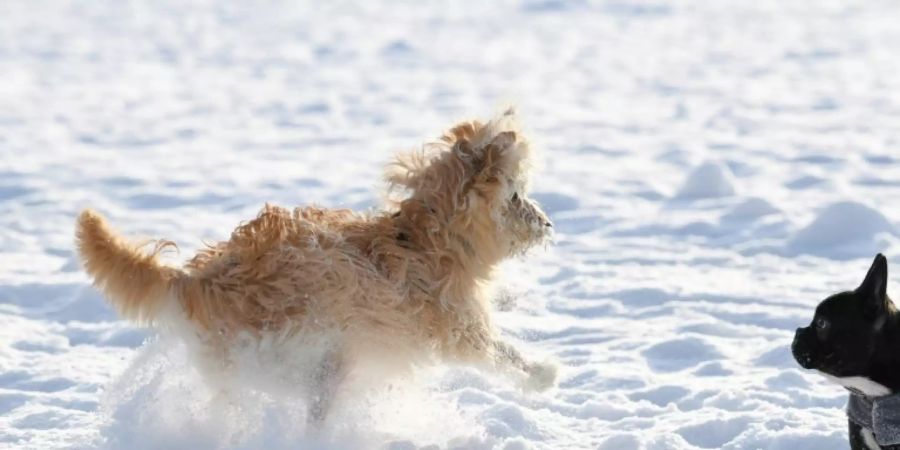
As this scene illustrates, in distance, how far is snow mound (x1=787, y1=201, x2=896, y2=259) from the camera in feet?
27.0

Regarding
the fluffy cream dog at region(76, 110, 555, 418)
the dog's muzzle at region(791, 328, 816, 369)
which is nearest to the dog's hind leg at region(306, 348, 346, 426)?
the fluffy cream dog at region(76, 110, 555, 418)

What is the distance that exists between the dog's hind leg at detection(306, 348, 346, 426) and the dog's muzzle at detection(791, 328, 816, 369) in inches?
67.0

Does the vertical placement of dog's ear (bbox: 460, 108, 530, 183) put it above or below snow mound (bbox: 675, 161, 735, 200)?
below

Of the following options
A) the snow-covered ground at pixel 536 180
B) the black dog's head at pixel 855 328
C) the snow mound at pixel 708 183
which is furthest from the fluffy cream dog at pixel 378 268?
the snow mound at pixel 708 183

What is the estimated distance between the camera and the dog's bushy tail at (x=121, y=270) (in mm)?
4961

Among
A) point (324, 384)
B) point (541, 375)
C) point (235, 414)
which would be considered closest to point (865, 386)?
point (541, 375)

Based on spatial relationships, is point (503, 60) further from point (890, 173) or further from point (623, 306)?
point (623, 306)

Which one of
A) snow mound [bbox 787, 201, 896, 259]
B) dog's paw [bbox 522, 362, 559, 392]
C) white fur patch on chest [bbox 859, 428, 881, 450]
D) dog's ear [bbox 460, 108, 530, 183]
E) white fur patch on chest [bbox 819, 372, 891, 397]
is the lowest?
white fur patch on chest [bbox 859, 428, 881, 450]

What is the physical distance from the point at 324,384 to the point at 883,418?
201 cm

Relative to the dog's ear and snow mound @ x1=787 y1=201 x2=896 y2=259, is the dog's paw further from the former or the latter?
snow mound @ x1=787 y1=201 x2=896 y2=259

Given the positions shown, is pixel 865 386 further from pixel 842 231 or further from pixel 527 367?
pixel 842 231

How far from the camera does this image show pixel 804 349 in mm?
4184

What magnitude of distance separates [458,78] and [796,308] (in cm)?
935

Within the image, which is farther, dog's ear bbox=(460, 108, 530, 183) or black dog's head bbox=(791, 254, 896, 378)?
dog's ear bbox=(460, 108, 530, 183)
